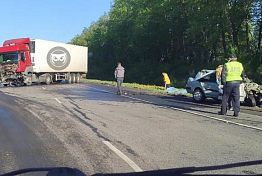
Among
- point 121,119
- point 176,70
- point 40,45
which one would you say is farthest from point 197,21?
point 121,119

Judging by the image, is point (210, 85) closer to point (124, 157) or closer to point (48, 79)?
point (124, 157)

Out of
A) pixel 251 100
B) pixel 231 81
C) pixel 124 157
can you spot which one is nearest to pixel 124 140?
pixel 124 157

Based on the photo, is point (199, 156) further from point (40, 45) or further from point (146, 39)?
point (146, 39)

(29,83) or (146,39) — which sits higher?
(146,39)

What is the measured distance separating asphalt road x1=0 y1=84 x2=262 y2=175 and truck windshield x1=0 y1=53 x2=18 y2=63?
22.3 meters

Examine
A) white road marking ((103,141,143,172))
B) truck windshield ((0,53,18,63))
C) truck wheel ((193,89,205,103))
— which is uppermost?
truck windshield ((0,53,18,63))

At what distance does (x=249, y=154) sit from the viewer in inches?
334

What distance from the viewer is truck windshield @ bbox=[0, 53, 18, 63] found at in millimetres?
37062

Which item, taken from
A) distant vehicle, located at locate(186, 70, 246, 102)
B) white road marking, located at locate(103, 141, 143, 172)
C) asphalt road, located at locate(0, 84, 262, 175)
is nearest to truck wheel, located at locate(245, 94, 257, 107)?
distant vehicle, located at locate(186, 70, 246, 102)

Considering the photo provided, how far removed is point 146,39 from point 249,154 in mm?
59929

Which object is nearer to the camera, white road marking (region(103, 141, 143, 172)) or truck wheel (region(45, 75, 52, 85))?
white road marking (region(103, 141, 143, 172))

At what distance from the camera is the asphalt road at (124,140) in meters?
7.58

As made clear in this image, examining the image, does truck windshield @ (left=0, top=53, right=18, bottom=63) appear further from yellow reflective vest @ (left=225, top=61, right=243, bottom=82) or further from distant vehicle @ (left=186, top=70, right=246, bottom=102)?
yellow reflective vest @ (left=225, top=61, right=243, bottom=82)

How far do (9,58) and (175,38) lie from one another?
1197 inches
